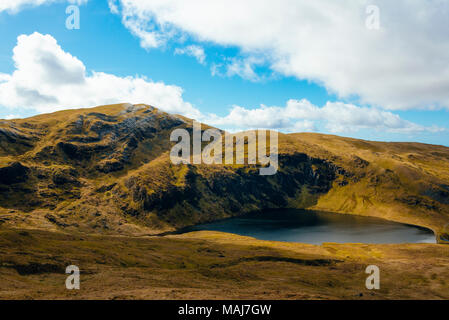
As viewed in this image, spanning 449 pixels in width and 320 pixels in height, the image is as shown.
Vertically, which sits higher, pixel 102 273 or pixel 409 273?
pixel 102 273

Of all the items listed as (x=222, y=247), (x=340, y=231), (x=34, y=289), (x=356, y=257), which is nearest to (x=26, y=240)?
(x=34, y=289)

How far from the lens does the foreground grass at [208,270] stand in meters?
57.6

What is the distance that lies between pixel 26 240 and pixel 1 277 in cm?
3322

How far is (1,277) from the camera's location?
197ft

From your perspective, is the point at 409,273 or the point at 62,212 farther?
the point at 62,212

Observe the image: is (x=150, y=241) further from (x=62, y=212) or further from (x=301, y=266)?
(x=62, y=212)

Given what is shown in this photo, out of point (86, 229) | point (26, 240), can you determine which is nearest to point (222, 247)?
point (26, 240)

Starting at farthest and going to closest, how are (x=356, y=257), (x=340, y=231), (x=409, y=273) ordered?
(x=340, y=231)
(x=356, y=257)
(x=409, y=273)

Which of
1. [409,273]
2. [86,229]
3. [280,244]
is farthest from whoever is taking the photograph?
[86,229]

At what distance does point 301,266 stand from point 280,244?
142 ft

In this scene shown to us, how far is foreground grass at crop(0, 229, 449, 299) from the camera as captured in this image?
57.6 meters

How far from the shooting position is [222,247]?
132000 millimetres

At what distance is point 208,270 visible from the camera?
86938 millimetres
